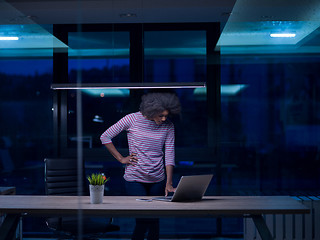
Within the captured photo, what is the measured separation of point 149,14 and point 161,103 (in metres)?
1.27

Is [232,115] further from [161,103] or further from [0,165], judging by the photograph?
[0,165]

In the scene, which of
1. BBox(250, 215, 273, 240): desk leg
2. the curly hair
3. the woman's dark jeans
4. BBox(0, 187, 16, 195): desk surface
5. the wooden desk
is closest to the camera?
the wooden desk

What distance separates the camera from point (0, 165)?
536cm

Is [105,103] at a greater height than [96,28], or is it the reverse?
[96,28]

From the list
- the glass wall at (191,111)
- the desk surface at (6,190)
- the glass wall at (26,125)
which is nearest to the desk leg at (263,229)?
the glass wall at (191,111)

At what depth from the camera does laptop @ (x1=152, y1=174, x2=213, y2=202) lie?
3135 millimetres

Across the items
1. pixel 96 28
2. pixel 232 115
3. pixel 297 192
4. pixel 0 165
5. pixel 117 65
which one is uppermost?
pixel 96 28

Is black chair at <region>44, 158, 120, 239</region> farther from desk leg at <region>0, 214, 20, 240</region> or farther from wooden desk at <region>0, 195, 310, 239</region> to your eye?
desk leg at <region>0, 214, 20, 240</region>

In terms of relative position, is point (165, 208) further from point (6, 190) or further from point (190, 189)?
point (6, 190)

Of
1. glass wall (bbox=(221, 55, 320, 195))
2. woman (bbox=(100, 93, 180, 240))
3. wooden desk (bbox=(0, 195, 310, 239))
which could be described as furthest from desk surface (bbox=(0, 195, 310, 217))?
glass wall (bbox=(221, 55, 320, 195))

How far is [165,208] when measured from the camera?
2.98 m

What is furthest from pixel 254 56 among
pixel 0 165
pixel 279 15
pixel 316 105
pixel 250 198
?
pixel 0 165

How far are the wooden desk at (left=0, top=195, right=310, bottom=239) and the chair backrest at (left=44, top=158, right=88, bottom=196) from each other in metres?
0.79

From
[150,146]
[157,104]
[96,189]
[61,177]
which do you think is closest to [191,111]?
[157,104]
